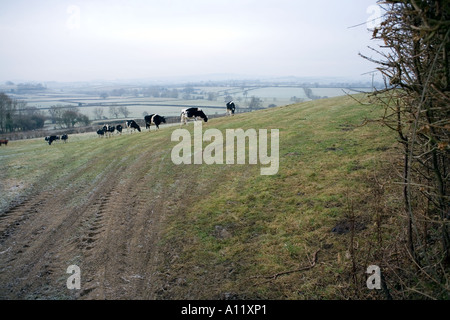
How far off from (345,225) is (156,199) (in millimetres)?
6199

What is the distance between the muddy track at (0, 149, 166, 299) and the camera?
6.09 meters

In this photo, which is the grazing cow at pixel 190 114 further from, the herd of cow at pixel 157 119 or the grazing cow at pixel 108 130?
the grazing cow at pixel 108 130

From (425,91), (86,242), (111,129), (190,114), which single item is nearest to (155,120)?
(190,114)

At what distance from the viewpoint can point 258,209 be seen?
872cm

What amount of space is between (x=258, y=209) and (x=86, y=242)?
15.8 feet

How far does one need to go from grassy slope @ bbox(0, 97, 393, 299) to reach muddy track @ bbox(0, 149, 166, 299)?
0.49m

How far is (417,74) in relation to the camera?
169 inches

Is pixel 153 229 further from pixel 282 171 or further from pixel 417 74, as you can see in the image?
pixel 417 74

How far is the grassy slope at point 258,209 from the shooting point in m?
5.92

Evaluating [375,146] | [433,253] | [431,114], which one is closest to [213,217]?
[433,253]

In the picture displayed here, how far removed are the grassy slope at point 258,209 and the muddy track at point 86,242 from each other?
0.49m

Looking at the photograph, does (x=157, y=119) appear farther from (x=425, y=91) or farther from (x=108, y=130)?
(x=425, y=91)

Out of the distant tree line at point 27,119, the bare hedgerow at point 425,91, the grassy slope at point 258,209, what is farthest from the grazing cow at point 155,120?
the distant tree line at point 27,119

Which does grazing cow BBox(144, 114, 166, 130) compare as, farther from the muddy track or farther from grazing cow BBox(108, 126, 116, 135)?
the muddy track
